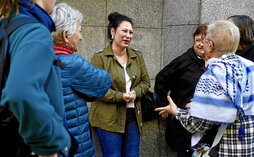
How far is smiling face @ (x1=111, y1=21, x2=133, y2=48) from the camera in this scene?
14.4 ft

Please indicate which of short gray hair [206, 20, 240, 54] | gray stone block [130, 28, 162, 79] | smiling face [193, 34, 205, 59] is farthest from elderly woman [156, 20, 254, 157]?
gray stone block [130, 28, 162, 79]

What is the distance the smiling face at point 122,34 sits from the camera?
440 cm

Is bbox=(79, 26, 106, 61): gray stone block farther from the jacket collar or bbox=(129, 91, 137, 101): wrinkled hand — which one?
bbox=(129, 91, 137, 101): wrinkled hand

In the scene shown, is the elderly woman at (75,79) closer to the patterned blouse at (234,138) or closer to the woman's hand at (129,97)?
the patterned blouse at (234,138)

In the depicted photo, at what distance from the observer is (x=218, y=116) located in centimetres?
281

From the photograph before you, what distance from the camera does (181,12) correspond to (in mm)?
5465

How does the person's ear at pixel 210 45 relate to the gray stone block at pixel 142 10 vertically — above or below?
below

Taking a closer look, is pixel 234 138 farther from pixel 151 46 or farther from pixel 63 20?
pixel 151 46

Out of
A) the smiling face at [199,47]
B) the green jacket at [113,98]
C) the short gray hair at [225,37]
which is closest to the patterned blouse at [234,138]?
the short gray hair at [225,37]

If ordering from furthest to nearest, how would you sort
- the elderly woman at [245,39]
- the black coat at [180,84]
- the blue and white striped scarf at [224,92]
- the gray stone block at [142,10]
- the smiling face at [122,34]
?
1. the gray stone block at [142,10]
2. the smiling face at [122,34]
3. the black coat at [180,84]
4. the elderly woman at [245,39]
5. the blue and white striped scarf at [224,92]

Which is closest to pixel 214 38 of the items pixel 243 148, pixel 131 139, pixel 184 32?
pixel 243 148

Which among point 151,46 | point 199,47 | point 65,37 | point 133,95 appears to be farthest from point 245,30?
point 151,46

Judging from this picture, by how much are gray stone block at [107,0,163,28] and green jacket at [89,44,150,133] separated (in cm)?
128

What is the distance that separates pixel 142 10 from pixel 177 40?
26.3 inches
